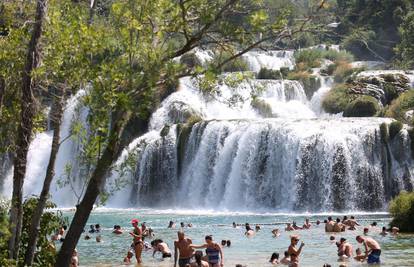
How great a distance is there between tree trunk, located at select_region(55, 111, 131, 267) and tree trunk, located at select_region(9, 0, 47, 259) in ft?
3.27

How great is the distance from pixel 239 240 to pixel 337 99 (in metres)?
28.2

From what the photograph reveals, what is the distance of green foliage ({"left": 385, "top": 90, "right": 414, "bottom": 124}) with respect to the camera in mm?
45741

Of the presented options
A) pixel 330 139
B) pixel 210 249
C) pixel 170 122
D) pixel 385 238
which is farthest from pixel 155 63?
pixel 170 122

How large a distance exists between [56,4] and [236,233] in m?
18.5

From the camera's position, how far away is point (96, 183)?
10.8 metres

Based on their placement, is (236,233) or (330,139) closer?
(236,233)

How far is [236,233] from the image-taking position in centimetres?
2912

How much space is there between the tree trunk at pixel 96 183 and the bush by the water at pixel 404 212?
61.8ft

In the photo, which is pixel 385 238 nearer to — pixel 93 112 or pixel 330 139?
pixel 330 139

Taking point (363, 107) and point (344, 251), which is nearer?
point (344, 251)

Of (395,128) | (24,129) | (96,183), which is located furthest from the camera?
(395,128)

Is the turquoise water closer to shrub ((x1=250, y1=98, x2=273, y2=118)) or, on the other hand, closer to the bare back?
the bare back

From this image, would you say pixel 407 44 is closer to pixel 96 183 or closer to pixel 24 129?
pixel 24 129

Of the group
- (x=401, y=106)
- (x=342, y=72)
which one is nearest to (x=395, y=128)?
(x=401, y=106)
